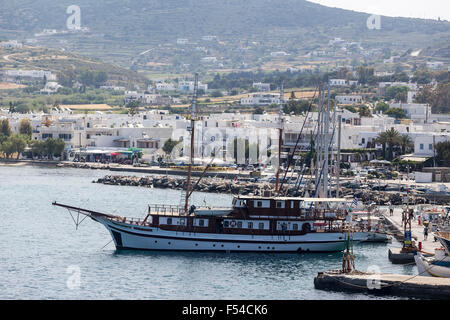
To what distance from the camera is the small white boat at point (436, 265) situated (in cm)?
3438

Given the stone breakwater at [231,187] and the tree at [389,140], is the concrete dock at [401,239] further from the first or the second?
the tree at [389,140]

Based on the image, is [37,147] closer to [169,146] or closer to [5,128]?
[5,128]

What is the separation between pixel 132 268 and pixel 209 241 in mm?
4643

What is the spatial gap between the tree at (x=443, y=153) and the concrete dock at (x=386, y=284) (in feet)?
141

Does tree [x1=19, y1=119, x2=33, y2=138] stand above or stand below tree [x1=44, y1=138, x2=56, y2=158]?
above

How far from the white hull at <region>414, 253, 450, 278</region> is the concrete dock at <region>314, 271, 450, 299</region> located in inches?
54.0

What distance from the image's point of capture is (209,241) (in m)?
40.8

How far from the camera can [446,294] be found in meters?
31.6

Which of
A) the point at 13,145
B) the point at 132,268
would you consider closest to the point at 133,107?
the point at 13,145

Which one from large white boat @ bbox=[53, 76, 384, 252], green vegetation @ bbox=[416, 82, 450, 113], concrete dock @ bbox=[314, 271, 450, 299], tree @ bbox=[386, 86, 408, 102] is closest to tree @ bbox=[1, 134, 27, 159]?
large white boat @ bbox=[53, 76, 384, 252]

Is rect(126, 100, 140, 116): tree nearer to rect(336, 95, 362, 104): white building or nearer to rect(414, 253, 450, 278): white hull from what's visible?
rect(336, 95, 362, 104): white building

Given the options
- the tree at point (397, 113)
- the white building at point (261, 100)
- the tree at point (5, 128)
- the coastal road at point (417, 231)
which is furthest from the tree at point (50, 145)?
the white building at point (261, 100)

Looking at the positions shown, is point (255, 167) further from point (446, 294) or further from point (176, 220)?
point (446, 294)

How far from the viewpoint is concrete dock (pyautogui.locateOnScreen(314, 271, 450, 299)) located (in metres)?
31.9
